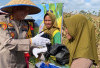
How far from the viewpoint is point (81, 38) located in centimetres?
170

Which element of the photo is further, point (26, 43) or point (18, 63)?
point (18, 63)

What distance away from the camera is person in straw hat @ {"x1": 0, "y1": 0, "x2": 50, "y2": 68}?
1813 millimetres

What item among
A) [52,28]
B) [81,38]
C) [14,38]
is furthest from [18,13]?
[52,28]

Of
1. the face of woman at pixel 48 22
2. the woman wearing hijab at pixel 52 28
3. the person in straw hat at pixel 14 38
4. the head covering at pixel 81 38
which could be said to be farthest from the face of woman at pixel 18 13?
the face of woman at pixel 48 22

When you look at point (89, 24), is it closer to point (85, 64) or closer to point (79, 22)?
point (79, 22)

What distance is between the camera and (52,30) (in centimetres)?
369

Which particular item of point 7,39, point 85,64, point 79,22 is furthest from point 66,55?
point 7,39

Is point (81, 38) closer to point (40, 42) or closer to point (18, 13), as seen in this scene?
point (40, 42)

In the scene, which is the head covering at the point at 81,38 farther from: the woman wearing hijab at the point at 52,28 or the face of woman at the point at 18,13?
the woman wearing hijab at the point at 52,28

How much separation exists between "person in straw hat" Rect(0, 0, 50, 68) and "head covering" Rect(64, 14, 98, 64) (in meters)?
0.35

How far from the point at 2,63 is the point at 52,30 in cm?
195

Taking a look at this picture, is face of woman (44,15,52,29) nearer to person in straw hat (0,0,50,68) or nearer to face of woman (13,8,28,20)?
person in straw hat (0,0,50,68)

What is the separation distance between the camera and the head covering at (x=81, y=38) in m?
1.66

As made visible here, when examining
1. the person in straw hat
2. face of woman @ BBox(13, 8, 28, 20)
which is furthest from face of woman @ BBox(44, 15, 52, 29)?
face of woman @ BBox(13, 8, 28, 20)
